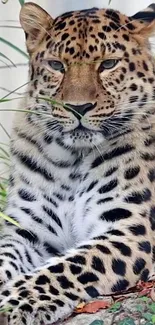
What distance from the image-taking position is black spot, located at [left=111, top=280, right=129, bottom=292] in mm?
6840

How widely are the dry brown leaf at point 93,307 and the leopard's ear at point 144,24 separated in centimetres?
173

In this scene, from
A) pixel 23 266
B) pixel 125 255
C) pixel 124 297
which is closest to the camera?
pixel 124 297

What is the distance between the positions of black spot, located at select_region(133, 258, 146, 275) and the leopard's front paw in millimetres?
455

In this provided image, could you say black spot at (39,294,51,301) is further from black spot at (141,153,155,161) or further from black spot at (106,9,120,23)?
black spot at (106,9,120,23)

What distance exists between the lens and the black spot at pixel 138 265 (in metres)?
6.95

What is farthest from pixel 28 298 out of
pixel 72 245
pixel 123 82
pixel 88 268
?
pixel 123 82

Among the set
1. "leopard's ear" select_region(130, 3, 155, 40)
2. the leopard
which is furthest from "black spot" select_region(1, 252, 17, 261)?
"leopard's ear" select_region(130, 3, 155, 40)

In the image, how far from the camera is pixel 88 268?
270 inches

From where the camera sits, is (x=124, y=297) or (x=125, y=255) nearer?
(x=124, y=297)

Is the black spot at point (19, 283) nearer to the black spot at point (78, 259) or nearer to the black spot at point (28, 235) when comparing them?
the black spot at point (78, 259)

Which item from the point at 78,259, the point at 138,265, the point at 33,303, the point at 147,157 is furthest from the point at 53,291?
the point at 147,157

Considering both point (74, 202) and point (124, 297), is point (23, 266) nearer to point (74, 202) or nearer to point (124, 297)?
point (74, 202)

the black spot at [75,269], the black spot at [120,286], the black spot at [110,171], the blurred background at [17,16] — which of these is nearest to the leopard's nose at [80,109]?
the black spot at [110,171]

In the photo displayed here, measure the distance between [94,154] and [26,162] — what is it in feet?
1.43
